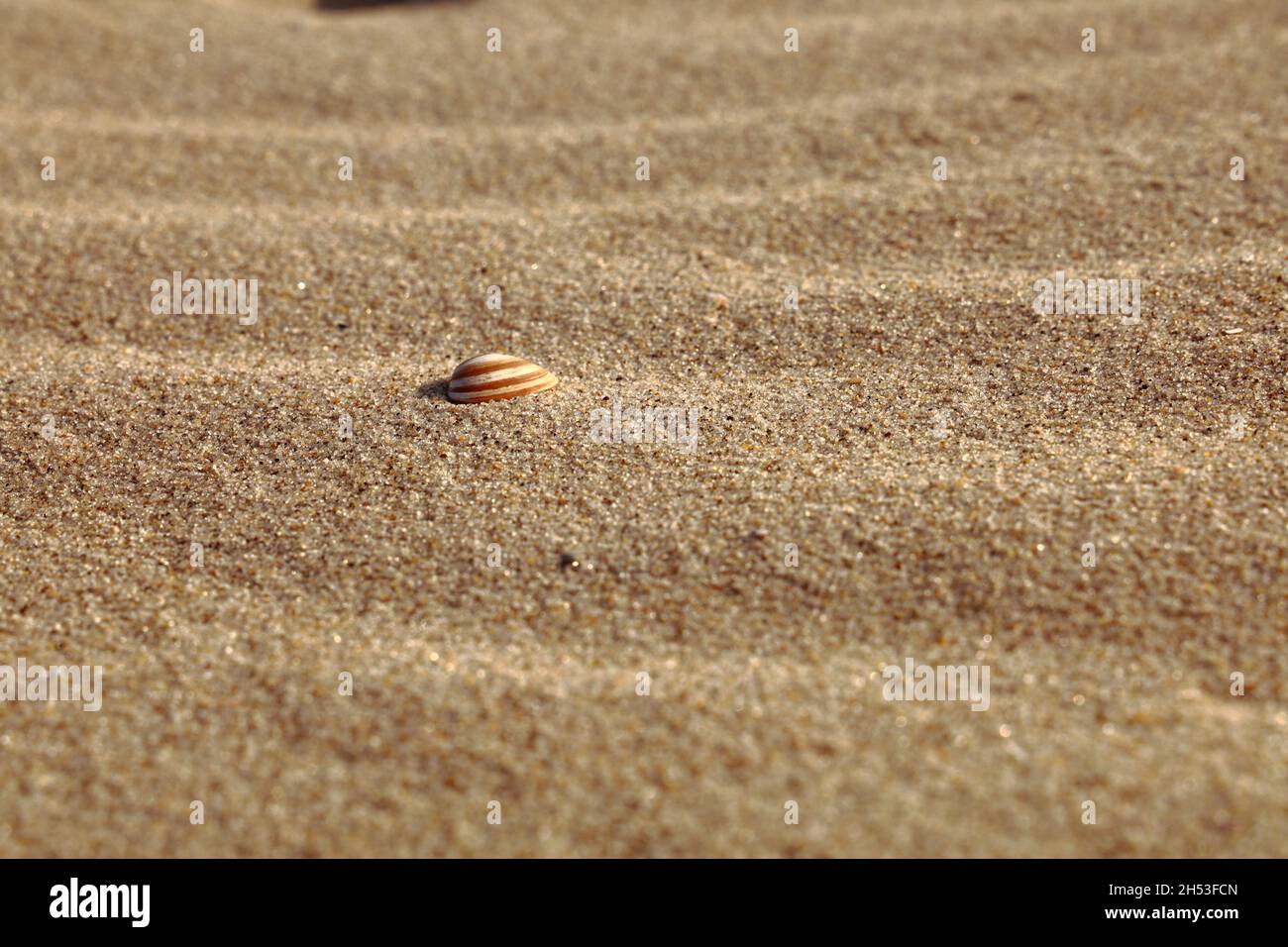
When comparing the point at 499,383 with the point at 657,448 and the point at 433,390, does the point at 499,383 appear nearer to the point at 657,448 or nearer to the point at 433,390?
the point at 433,390

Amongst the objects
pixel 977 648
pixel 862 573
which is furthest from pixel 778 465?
pixel 977 648

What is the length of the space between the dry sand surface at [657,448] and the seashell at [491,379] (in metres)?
0.04

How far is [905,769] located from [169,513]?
170 cm

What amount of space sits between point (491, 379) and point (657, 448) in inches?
18.3

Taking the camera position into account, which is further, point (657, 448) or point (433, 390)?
point (433, 390)

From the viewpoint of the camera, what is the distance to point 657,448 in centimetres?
263

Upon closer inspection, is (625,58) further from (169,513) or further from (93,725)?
(93,725)

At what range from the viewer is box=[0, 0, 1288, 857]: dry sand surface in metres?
1.86

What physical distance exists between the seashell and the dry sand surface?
0.04 metres

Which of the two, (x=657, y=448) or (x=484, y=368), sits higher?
(x=484, y=368)

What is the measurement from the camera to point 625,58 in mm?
4402

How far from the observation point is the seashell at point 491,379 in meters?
2.75

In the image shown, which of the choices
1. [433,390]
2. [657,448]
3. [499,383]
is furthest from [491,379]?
[657,448]

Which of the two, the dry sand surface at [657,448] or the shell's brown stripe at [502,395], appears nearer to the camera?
the dry sand surface at [657,448]
